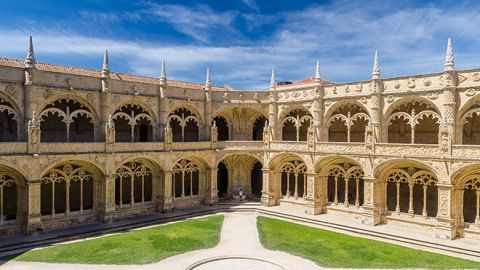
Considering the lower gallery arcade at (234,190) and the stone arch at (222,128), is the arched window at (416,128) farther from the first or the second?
the stone arch at (222,128)

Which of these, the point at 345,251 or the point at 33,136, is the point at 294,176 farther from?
the point at 33,136

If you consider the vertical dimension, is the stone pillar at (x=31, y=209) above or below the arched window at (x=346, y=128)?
below

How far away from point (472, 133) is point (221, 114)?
823 inches

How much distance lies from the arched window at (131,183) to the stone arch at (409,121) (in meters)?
19.4

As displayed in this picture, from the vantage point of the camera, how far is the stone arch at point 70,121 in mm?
25734

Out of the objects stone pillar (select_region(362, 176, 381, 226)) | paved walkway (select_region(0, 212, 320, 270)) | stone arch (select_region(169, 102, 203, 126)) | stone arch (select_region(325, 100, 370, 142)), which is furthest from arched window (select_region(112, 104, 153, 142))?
stone pillar (select_region(362, 176, 381, 226))

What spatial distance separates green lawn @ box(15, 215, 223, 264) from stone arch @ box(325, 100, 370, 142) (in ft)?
42.2

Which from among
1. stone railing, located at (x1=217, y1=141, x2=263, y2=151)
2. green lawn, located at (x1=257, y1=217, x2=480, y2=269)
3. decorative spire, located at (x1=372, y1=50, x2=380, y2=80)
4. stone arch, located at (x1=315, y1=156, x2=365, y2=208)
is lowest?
green lawn, located at (x1=257, y1=217, x2=480, y2=269)

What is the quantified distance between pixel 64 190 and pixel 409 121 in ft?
88.3

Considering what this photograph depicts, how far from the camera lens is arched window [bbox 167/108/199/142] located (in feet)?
105

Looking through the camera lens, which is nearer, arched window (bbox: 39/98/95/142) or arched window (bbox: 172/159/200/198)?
arched window (bbox: 39/98/95/142)

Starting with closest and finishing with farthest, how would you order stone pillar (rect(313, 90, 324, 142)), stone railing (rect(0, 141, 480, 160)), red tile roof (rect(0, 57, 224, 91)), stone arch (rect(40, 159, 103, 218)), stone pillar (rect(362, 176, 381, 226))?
1. stone railing (rect(0, 141, 480, 160))
2. stone arch (rect(40, 159, 103, 218))
3. red tile roof (rect(0, 57, 224, 91))
4. stone pillar (rect(362, 176, 381, 226))
5. stone pillar (rect(313, 90, 324, 142))

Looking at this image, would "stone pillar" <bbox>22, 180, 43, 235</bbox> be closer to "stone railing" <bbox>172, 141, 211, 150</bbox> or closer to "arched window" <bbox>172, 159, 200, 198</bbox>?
"arched window" <bbox>172, 159, 200, 198</bbox>

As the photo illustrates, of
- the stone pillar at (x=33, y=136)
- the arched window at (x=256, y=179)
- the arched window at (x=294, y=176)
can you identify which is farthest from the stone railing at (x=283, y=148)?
the arched window at (x=256, y=179)
